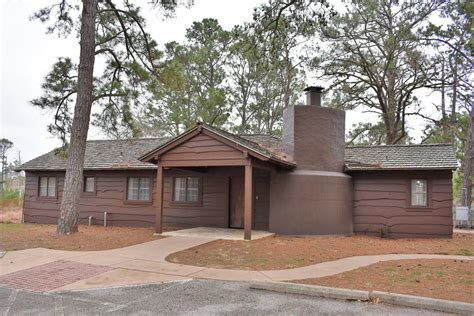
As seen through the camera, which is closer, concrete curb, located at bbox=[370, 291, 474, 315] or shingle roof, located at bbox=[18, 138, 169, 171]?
concrete curb, located at bbox=[370, 291, 474, 315]

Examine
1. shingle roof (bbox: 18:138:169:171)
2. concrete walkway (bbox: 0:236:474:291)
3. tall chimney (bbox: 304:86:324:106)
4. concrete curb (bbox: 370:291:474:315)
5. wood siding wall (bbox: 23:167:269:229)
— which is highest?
tall chimney (bbox: 304:86:324:106)

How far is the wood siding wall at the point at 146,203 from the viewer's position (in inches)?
560

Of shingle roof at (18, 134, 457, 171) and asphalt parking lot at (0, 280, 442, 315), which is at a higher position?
shingle roof at (18, 134, 457, 171)

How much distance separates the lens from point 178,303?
17.5 ft

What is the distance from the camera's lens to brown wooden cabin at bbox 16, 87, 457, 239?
12.3m

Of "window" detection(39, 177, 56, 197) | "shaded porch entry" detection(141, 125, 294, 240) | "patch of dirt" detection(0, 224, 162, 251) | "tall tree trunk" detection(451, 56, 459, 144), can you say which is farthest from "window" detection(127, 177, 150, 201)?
"tall tree trunk" detection(451, 56, 459, 144)

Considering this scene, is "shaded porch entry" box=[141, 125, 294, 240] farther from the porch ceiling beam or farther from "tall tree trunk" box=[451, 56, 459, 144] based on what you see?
"tall tree trunk" box=[451, 56, 459, 144]

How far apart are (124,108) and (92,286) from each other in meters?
9.39

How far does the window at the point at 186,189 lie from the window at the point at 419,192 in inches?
312

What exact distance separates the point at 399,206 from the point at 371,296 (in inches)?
347

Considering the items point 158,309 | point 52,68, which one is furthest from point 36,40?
point 158,309

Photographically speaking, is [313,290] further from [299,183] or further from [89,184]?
[89,184]

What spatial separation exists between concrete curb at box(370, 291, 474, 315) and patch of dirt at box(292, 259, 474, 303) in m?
0.39

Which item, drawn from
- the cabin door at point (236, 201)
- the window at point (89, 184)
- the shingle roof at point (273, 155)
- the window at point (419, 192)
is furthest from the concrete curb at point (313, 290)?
the window at point (89, 184)
